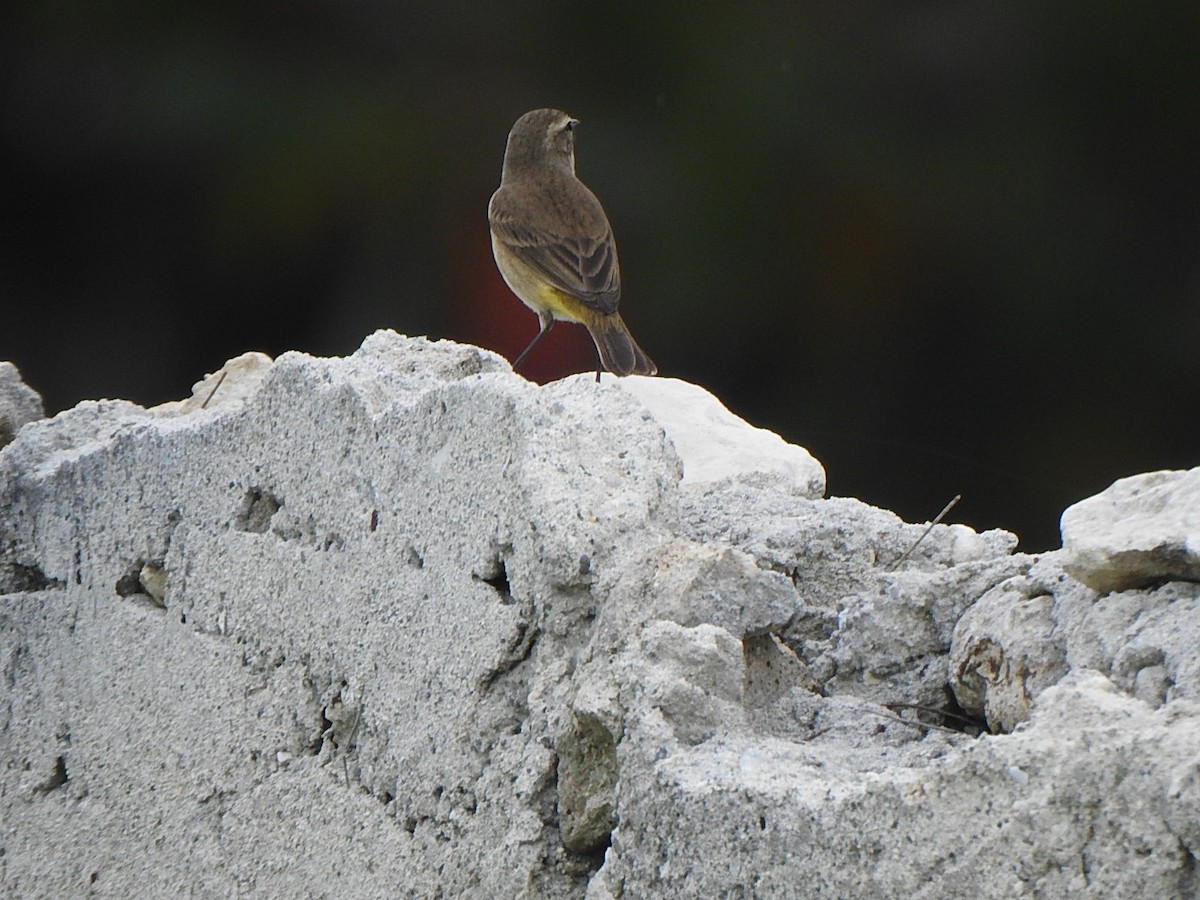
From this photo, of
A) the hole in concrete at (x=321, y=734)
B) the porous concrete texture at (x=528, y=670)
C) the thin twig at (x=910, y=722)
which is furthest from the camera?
the hole in concrete at (x=321, y=734)

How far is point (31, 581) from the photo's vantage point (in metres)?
2.21

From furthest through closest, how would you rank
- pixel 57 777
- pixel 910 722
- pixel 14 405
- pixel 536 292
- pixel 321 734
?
pixel 536 292 → pixel 14 405 → pixel 57 777 → pixel 321 734 → pixel 910 722

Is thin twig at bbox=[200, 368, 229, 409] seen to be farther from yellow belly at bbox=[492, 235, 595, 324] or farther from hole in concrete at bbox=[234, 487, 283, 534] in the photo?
yellow belly at bbox=[492, 235, 595, 324]

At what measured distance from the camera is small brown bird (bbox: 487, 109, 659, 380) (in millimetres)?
4301

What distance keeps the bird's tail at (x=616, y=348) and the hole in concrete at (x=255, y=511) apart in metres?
2.36

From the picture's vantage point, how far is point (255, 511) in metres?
1.89

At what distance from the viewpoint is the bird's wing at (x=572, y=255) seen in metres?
4.29

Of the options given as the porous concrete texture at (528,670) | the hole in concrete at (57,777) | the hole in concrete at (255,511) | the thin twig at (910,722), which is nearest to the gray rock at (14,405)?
the porous concrete texture at (528,670)

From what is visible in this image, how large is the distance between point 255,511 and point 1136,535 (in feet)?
3.30

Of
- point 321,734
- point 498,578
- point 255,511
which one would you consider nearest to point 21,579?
point 255,511

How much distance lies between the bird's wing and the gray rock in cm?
196

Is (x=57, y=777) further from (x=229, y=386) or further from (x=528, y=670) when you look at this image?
(x=528, y=670)

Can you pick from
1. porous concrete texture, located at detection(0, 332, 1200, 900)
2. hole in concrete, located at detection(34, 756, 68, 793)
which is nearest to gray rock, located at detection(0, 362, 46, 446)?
porous concrete texture, located at detection(0, 332, 1200, 900)

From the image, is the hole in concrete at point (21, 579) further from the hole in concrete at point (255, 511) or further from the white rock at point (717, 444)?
the white rock at point (717, 444)
